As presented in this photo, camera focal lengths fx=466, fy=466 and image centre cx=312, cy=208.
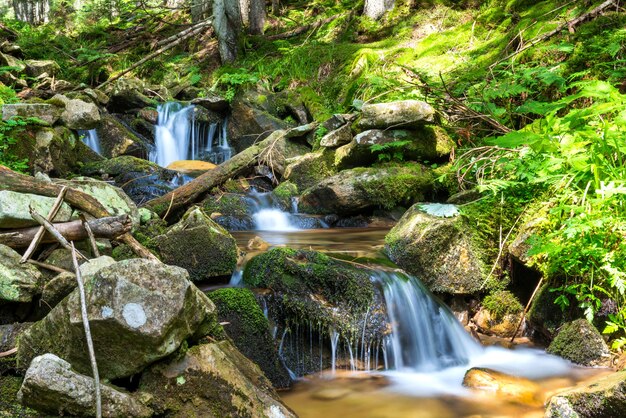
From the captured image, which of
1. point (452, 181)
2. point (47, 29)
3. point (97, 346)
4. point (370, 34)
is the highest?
point (47, 29)

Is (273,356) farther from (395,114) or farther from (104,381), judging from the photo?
(395,114)

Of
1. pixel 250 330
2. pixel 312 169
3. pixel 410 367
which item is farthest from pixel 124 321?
pixel 312 169

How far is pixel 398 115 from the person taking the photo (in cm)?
735

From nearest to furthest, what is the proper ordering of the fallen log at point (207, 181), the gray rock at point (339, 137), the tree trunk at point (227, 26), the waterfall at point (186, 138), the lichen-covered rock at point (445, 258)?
the lichen-covered rock at point (445, 258), the fallen log at point (207, 181), the gray rock at point (339, 137), the waterfall at point (186, 138), the tree trunk at point (227, 26)

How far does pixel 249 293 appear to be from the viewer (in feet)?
13.0

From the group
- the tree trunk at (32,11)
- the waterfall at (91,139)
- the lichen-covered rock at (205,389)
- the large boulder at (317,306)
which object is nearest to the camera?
the lichen-covered rock at (205,389)

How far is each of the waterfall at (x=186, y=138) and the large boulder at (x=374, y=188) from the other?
14.7ft

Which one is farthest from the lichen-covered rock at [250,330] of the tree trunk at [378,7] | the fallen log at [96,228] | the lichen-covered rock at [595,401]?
the tree trunk at [378,7]

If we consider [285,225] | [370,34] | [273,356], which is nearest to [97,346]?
[273,356]

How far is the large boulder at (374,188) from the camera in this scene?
6.99m

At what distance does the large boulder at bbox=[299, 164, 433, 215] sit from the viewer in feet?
22.9

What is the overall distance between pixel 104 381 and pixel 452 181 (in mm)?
5510

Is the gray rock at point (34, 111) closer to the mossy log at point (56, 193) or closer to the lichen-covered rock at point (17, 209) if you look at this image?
the mossy log at point (56, 193)

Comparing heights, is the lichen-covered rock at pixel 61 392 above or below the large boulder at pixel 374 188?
below
